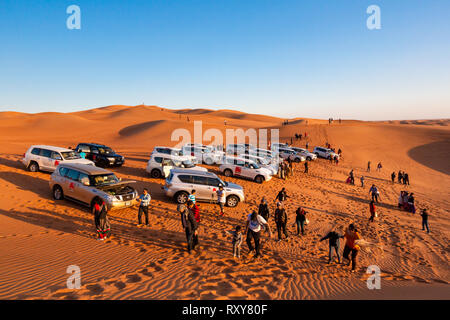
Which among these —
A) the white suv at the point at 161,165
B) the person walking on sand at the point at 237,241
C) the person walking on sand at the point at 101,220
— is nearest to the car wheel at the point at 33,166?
the white suv at the point at 161,165

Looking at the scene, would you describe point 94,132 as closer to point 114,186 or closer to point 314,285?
point 114,186

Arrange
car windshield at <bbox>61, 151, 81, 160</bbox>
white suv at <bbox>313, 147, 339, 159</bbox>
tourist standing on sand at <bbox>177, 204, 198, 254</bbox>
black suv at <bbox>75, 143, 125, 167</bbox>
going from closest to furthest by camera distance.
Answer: tourist standing on sand at <bbox>177, 204, 198, 254</bbox> → car windshield at <bbox>61, 151, 81, 160</bbox> → black suv at <bbox>75, 143, 125, 167</bbox> → white suv at <bbox>313, 147, 339, 159</bbox>

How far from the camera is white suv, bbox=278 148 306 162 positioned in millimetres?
30598

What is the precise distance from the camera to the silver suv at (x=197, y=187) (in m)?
12.5

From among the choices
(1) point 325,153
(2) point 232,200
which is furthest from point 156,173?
(1) point 325,153

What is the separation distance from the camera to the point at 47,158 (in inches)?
597

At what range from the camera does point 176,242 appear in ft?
28.1

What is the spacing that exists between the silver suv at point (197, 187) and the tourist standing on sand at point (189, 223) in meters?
4.83

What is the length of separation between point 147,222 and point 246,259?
172 inches

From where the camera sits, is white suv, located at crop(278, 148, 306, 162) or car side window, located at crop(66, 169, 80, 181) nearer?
car side window, located at crop(66, 169, 80, 181)

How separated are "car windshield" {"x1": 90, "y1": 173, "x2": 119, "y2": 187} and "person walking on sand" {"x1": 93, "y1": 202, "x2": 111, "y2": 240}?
8.66 ft

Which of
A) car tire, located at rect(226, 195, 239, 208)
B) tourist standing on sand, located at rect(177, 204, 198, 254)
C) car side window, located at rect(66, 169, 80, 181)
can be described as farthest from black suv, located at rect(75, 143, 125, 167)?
tourist standing on sand, located at rect(177, 204, 198, 254)

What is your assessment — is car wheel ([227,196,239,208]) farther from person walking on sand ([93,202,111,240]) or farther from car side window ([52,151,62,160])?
car side window ([52,151,62,160])

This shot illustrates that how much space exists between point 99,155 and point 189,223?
14.5 m
